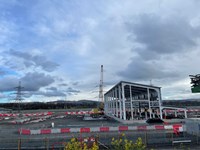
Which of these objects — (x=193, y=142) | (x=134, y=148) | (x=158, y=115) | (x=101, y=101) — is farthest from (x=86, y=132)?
(x=101, y=101)

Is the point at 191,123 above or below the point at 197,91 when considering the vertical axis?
below

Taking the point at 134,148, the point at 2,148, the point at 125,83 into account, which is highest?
the point at 125,83

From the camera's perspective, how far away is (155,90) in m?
58.8

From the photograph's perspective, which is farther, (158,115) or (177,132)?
(158,115)

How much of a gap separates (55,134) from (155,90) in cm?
3216

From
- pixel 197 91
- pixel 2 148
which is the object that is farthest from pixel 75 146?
pixel 2 148

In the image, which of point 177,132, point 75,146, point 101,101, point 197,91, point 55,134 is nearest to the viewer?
point 75,146

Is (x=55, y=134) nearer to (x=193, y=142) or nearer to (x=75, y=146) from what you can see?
(x=193, y=142)

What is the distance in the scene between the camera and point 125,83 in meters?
55.2

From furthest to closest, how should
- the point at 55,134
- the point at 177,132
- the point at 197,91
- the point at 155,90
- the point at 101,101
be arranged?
the point at 101,101 < the point at 155,90 < the point at 55,134 < the point at 177,132 < the point at 197,91

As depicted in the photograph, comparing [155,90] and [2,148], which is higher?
[155,90]

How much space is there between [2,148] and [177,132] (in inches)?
794

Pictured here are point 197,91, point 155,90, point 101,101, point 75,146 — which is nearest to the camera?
point 75,146

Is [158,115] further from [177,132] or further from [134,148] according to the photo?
[134,148]
